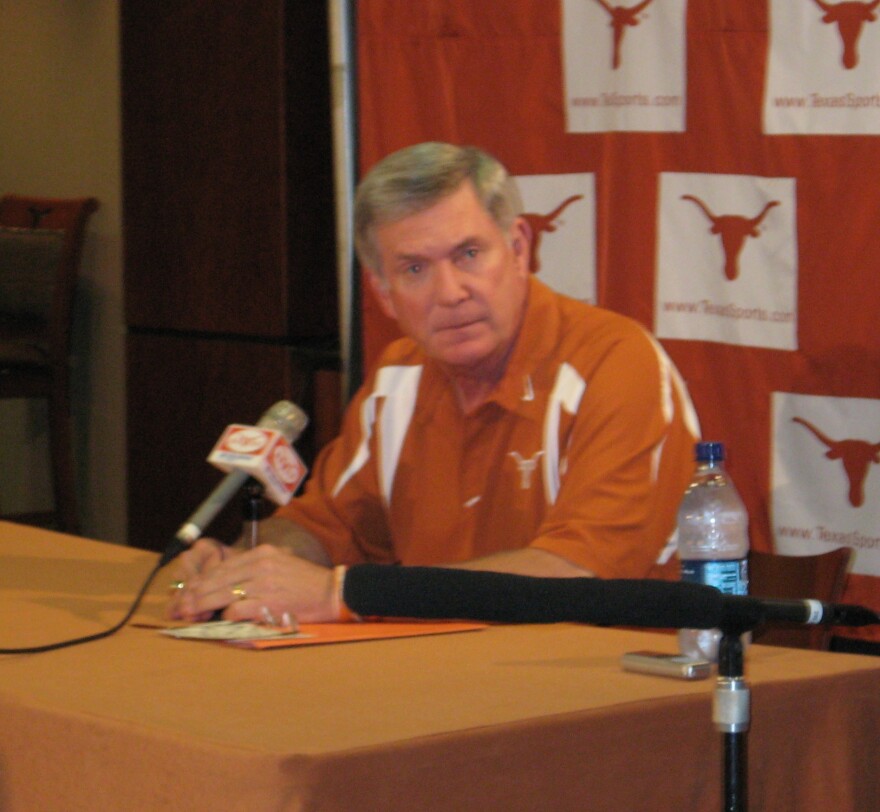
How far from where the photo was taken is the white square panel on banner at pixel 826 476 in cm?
256

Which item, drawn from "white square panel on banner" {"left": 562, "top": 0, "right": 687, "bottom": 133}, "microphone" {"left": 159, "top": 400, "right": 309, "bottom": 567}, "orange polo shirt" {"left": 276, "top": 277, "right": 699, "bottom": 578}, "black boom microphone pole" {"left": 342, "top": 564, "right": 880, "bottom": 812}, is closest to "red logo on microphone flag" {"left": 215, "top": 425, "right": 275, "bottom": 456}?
"microphone" {"left": 159, "top": 400, "right": 309, "bottom": 567}

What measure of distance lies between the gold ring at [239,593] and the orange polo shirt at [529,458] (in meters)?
0.41

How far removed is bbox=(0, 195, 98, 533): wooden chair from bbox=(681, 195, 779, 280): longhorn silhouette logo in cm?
283

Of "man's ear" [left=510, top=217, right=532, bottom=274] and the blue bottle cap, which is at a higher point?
"man's ear" [left=510, top=217, right=532, bottom=274]

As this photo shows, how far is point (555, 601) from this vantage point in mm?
891

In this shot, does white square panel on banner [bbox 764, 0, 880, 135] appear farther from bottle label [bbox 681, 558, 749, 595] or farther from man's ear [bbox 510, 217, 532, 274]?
bottle label [bbox 681, 558, 749, 595]

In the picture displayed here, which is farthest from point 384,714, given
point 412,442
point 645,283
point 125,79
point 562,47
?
point 125,79

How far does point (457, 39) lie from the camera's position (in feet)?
10.3

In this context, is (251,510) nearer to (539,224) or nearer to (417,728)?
(417,728)

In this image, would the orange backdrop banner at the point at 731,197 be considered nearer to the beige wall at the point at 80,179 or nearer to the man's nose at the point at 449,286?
the man's nose at the point at 449,286

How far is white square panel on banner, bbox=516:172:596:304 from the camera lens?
295 centimetres

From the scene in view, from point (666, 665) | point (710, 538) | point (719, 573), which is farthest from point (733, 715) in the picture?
point (710, 538)

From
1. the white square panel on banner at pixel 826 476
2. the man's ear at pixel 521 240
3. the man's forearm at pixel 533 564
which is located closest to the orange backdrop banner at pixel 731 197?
the white square panel on banner at pixel 826 476

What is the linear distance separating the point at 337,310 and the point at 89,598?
2.33 meters
